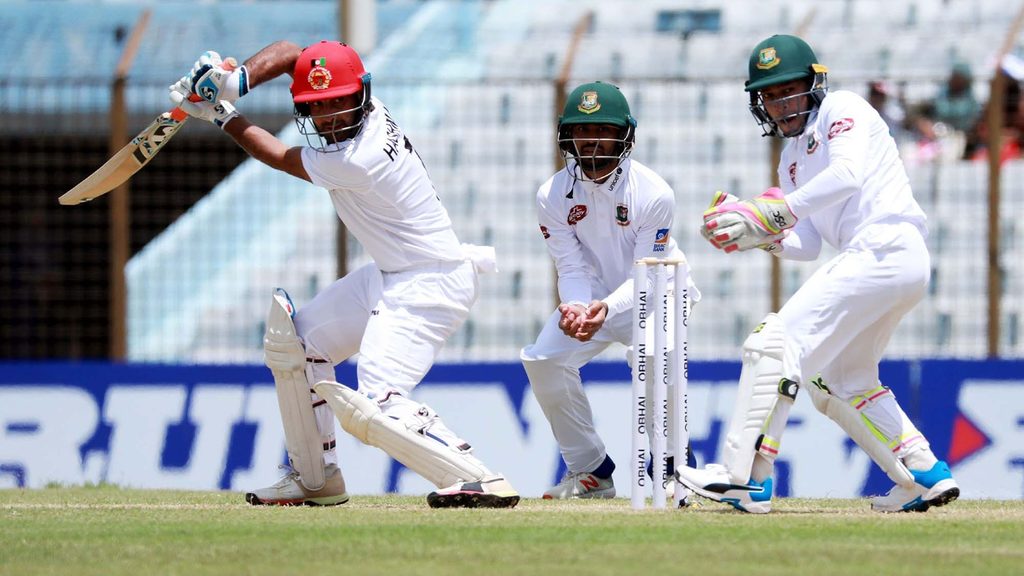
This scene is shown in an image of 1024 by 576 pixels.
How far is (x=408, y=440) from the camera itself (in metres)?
6.70

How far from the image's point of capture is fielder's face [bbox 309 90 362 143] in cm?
700

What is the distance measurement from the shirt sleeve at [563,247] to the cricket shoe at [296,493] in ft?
4.75


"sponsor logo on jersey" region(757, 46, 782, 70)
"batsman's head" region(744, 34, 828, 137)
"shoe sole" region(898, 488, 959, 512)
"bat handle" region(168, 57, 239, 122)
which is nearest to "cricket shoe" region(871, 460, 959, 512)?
"shoe sole" region(898, 488, 959, 512)

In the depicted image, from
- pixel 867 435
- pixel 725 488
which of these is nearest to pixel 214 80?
pixel 725 488

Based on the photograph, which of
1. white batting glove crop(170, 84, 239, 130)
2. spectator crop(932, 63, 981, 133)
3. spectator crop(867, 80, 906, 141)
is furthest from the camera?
spectator crop(932, 63, 981, 133)

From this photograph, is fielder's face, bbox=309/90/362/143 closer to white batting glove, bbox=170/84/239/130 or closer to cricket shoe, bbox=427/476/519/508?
white batting glove, bbox=170/84/239/130

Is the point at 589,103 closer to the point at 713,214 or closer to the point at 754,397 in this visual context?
the point at 713,214

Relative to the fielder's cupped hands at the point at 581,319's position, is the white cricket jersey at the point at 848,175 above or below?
above

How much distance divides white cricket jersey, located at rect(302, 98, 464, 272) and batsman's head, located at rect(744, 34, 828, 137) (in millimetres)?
1471

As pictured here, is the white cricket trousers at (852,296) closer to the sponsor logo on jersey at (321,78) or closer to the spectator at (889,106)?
the sponsor logo on jersey at (321,78)

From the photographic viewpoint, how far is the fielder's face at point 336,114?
275 inches

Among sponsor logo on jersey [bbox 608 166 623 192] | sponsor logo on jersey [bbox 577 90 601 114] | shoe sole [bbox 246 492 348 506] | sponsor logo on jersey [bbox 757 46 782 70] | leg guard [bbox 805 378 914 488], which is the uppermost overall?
sponsor logo on jersey [bbox 757 46 782 70]

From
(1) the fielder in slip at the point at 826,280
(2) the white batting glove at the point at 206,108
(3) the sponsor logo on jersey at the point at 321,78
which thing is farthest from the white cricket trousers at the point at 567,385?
(2) the white batting glove at the point at 206,108

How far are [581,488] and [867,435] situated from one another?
1.71m
